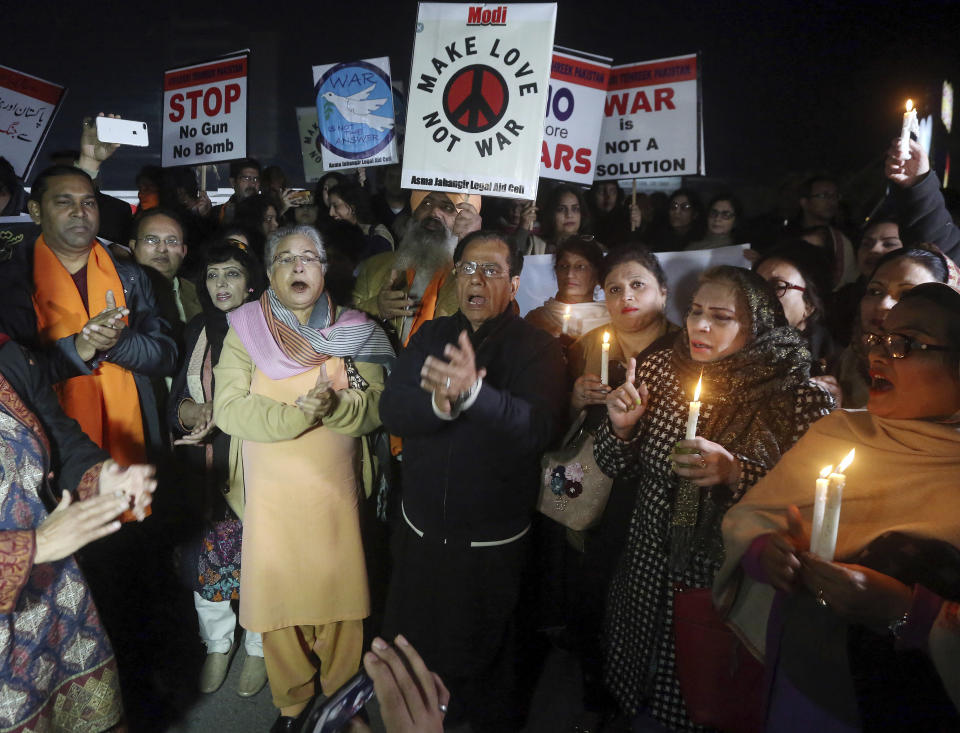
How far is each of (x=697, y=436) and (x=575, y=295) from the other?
1677 mm

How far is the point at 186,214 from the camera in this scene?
6531 mm

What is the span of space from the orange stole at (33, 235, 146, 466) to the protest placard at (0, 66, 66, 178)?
296cm

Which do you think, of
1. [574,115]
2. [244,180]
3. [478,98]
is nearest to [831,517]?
[478,98]

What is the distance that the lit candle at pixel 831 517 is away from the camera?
148cm

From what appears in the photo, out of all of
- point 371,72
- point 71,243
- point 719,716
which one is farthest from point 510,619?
point 371,72

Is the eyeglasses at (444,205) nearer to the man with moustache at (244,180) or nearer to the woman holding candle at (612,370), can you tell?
the woman holding candle at (612,370)

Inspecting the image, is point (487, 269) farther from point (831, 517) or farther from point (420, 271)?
point (831, 517)

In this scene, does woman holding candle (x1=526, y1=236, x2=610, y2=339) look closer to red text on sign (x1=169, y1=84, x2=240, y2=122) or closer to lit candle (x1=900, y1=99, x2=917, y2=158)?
lit candle (x1=900, y1=99, x2=917, y2=158)

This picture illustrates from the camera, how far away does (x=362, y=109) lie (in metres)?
5.88

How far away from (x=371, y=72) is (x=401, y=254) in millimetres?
2363

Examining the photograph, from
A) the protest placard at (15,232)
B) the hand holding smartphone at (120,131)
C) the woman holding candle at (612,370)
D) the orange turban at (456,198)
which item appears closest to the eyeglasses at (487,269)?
the woman holding candle at (612,370)

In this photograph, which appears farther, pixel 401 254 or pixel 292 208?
pixel 292 208

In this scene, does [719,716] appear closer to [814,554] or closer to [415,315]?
[814,554]

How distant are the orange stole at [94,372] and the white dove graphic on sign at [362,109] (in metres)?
2.74
